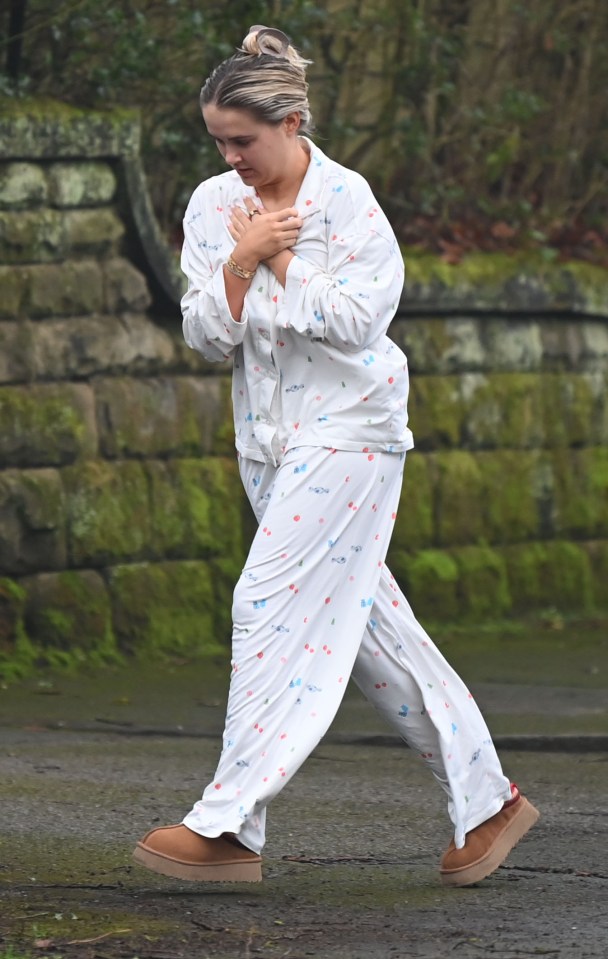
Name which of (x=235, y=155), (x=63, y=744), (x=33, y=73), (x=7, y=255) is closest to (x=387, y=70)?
(x=33, y=73)

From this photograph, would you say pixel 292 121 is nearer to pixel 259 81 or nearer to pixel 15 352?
pixel 259 81

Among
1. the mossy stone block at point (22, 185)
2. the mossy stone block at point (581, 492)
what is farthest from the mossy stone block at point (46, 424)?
the mossy stone block at point (581, 492)

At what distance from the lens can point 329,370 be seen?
4.83 metres

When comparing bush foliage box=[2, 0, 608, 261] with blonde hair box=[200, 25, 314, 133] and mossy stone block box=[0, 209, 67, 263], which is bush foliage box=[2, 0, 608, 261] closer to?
mossy stone block box=[0, 209, 67, 263]

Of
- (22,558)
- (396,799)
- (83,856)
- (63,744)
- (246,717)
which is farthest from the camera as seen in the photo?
(22,558)

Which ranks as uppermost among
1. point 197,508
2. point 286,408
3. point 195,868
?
point 286,408

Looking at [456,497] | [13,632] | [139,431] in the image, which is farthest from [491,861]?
[456,497]

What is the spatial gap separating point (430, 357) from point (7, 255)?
8.12 feet

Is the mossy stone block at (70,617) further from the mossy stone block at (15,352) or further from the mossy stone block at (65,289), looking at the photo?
the mossy stone block at (65,289)

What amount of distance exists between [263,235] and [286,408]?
395 millimetres

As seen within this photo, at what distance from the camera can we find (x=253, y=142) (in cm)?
477

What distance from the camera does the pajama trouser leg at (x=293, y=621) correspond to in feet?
15.5

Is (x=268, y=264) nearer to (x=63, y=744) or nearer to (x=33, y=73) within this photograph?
(x=63, y=744)

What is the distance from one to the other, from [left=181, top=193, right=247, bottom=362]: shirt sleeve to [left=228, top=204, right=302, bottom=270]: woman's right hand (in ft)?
0.24
